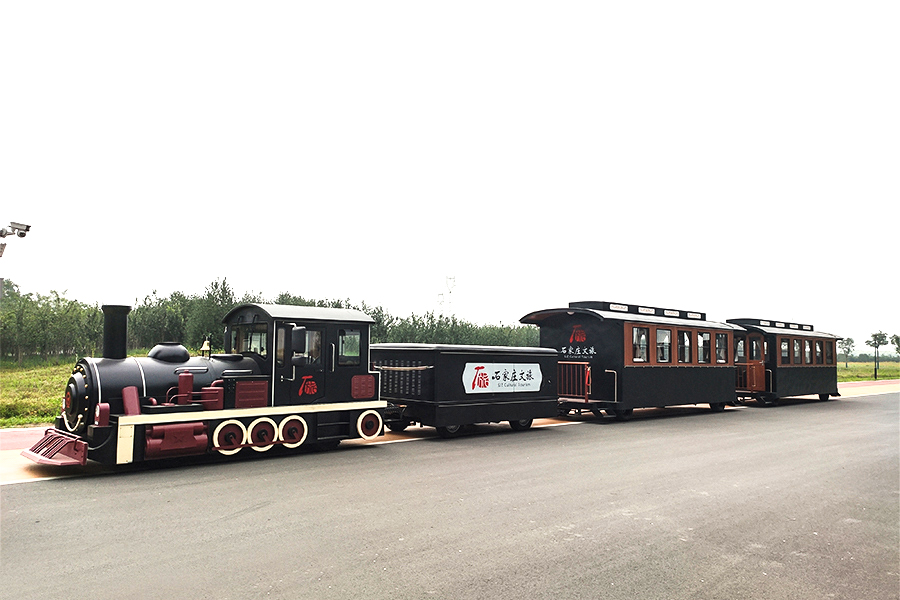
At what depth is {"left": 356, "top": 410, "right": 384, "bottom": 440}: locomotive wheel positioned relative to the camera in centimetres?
1104

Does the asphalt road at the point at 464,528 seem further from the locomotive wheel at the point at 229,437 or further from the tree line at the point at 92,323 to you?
the tree line at the point at 92,323

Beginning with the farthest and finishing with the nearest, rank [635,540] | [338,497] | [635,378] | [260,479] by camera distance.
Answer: [635,378]
[260,479]
[338,497]
[635,540]

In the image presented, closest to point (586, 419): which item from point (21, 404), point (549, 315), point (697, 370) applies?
point (549, 315)

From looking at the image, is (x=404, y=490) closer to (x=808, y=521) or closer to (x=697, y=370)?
(x=808, y=521)

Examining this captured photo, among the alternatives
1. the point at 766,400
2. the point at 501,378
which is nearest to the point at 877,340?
the point at 766,400

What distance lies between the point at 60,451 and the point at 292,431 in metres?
3.24

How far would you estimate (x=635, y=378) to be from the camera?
16.7 meters

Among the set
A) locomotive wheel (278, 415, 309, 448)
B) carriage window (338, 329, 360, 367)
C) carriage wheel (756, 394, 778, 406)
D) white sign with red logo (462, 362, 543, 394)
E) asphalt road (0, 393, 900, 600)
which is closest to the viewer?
asphalt road (0, 393, 900, 600)

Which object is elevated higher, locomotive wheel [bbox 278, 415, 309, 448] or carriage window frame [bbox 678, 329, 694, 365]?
carriage window frame [bbox 678, 329, 694, 365]

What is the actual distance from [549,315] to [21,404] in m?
13.5

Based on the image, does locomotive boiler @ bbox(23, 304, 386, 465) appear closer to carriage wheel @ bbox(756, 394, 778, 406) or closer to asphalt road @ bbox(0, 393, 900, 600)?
asphalt road @ bbox(0, 393, 900, 600)

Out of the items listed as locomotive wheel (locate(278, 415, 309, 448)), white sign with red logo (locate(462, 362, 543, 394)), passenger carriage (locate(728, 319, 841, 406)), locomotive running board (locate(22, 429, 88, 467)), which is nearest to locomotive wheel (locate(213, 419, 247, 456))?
locomotive wheel (locate(278, 415, 309, 448))

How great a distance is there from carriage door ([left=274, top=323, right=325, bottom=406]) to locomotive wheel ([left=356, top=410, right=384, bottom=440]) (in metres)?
0.91

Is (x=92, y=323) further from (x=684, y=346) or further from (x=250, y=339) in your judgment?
(x=684, y=346)
